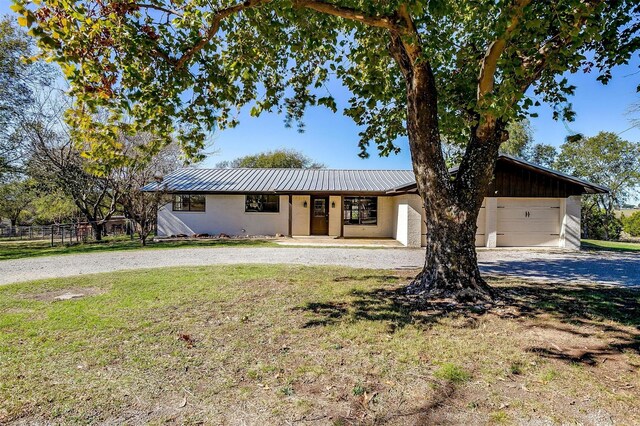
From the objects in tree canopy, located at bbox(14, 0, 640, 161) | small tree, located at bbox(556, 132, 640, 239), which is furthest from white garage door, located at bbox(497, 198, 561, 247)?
small tree, located at bbox(556, 132, 640, 239)

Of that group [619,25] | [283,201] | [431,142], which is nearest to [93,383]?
[431,142]

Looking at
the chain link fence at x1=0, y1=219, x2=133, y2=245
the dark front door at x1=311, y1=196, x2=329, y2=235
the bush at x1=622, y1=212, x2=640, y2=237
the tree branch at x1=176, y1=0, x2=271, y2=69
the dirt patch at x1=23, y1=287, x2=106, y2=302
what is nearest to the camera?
the tree branch at x1=176, y1=0, x2=271, y2=69

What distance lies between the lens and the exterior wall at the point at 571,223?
13.9 meters

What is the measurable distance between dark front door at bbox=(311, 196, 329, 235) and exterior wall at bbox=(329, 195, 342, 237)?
297mm

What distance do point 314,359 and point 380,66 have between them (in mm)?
6582

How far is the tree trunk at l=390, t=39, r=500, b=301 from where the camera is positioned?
18.0ft

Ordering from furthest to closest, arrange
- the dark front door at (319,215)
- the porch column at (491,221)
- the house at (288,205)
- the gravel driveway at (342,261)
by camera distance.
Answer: the dark front door at (319,215) → the house at (288,205) → the porch column at (491,221) → the gravel driveway at (342,261)

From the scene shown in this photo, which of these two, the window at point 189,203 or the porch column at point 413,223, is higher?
the window at point 189,203

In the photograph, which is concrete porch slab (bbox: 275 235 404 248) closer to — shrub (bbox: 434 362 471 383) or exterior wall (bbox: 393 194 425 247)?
exterior wall (bbox: 393 194 425 247)

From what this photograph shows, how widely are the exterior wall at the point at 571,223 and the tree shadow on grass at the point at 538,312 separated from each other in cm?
863

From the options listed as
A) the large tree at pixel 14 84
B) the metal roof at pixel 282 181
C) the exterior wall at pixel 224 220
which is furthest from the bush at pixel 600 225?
the large tree at pixel 14 84

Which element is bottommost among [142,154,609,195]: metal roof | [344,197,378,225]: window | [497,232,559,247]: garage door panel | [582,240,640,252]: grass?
[582,240,640,252]: grass

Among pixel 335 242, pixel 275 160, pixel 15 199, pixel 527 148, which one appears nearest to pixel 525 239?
pixel 335 242

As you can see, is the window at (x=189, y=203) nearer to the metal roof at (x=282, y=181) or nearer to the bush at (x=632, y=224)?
the metal roof at (x=282, y=181)
